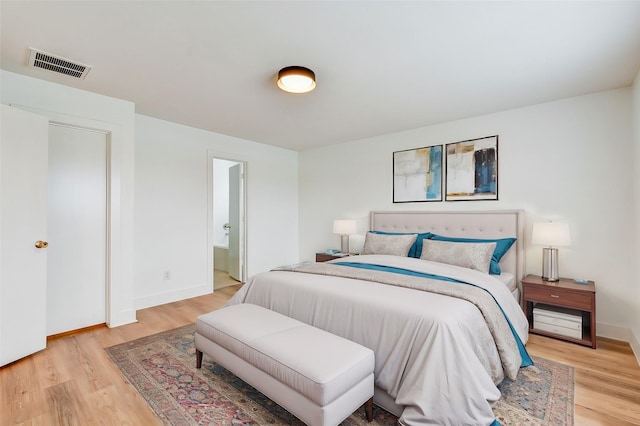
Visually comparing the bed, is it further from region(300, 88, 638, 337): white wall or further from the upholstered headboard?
region(300, 88, 638, 337): white wall

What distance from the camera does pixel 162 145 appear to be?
385cm

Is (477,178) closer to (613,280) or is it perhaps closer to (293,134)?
(613,280)

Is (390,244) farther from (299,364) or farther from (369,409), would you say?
(299,364)

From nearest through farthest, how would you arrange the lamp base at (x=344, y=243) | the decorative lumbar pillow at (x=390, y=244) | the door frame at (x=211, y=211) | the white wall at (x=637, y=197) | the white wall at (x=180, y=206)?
1. the white wall at (x=637, y=197)
2. the decorative lumbar pillow at (x=390, y=244)
3. the white wall at (x=180, y=206)
4. the door frame at (x=211, y=211)
5. the lamp base at (x=344, y=243)

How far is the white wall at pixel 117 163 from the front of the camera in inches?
111

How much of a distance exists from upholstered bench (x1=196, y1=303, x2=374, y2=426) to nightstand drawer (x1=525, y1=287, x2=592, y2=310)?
6.94 ft

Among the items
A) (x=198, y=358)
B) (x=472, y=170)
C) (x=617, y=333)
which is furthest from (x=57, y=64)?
(x=617, y=333)

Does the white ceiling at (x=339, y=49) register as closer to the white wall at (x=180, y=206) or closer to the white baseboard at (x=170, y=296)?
the white wall at (x=180, y=206)

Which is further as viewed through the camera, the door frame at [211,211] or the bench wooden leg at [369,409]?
the door frame at [211,211]

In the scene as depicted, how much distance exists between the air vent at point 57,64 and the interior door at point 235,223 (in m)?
2.60

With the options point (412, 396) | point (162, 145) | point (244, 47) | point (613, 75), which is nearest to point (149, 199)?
point (162, 145)

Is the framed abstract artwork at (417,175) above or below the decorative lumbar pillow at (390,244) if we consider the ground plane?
above

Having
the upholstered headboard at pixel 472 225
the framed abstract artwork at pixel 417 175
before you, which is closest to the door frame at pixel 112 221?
the upholstered headboard at pixel 472 225

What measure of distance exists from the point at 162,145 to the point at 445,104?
352 cm
